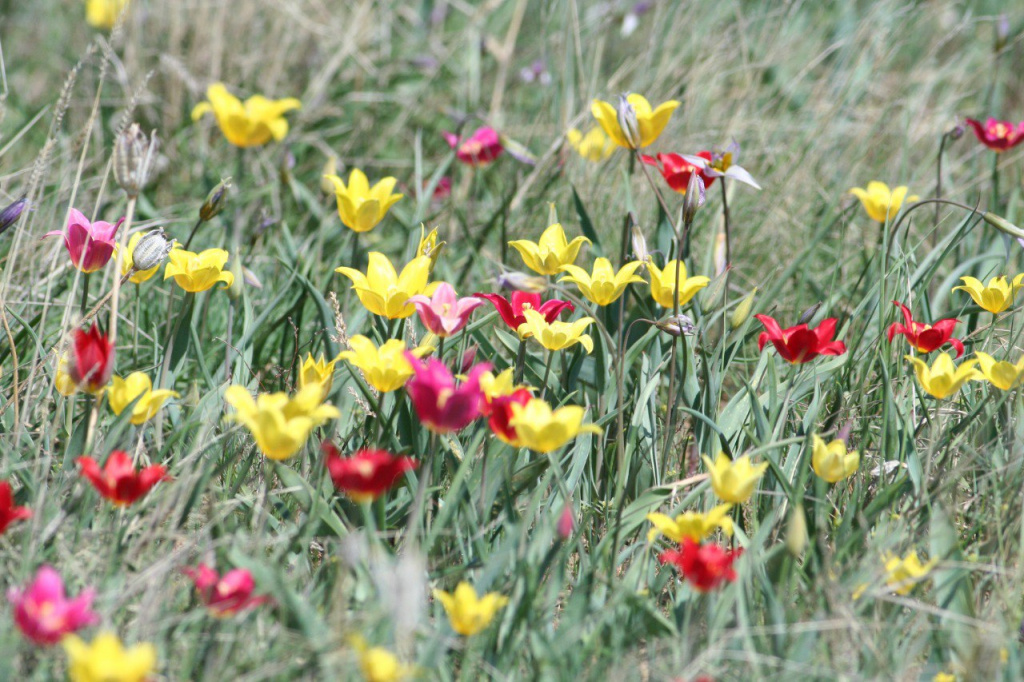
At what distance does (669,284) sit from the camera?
1.91 m

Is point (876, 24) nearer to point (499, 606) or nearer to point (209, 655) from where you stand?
point (499, 606)

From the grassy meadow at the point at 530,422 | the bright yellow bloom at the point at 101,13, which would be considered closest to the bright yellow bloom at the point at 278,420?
the grassy meadow at the point at 530,422

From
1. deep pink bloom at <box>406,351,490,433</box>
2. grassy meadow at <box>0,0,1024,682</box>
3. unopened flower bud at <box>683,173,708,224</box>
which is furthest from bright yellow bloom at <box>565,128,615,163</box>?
deep pink bloom at <box>406,351,490,433</box>

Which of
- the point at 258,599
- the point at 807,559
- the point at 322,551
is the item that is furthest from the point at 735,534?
the point at 258,599

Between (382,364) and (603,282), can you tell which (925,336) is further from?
(382,364)

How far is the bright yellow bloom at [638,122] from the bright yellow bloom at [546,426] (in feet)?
2.96

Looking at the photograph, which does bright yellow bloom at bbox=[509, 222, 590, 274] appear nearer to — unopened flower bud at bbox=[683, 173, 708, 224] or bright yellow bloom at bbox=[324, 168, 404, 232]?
unopened flower bud at bbox=[683, 173, 708, 224]

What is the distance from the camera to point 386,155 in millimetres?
3574

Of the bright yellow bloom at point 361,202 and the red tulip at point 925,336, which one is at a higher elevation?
the bright yellow bloom at point 361,202

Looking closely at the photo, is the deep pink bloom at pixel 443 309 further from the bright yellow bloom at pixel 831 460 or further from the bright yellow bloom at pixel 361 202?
the bright yellow bloom at pixel 831 460

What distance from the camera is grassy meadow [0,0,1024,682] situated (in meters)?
1.34

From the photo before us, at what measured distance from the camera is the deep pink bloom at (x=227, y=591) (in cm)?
121

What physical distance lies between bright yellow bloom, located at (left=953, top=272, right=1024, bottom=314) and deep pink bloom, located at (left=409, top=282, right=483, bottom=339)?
1.02m

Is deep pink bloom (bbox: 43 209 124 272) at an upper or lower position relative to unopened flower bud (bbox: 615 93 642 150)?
lower
